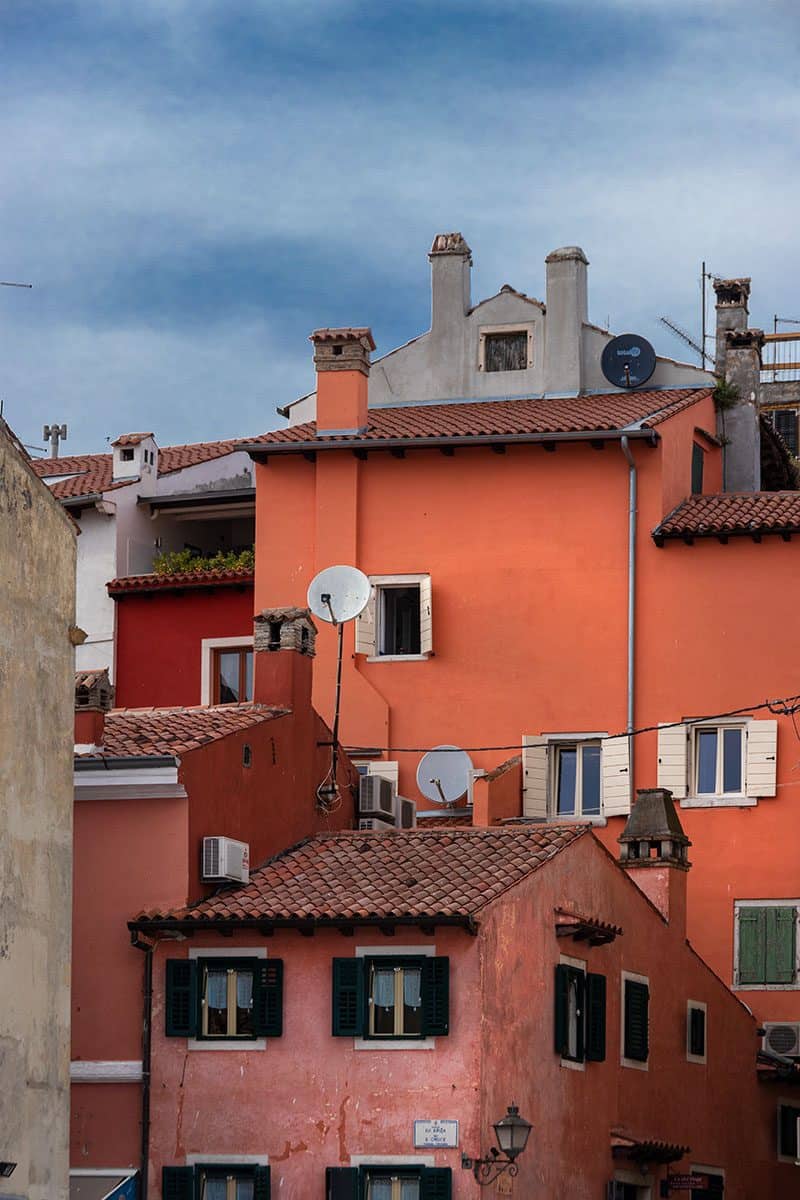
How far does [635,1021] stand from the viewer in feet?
119

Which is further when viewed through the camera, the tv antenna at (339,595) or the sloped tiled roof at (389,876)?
the tv antenna at (339,595)

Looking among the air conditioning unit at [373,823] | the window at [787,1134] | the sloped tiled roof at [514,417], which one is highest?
the sloped tiled roof at [514,417]

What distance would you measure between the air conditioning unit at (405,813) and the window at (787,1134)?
7243 mm

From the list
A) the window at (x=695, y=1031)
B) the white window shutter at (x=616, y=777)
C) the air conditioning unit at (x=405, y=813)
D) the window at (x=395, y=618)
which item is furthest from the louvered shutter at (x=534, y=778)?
the window at (x=695, y=1031)

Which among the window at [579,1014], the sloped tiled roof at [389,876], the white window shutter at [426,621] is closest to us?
the sloped tiled roof at [389,876]

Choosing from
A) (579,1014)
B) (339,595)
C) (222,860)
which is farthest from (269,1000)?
(339,595)

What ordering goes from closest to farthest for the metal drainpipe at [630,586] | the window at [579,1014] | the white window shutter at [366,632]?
1. the window at [579,1014]
2. the metal drainpipe at [630,586]
3. the white window shutter at [366,632]

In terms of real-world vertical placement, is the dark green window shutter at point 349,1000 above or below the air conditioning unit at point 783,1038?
above

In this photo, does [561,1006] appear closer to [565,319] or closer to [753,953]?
[753,953]

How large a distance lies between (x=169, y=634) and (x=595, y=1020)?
1663 centimetres

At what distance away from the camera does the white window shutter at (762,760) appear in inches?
1687

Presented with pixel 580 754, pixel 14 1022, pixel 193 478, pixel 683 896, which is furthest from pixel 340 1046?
pixel 193 478

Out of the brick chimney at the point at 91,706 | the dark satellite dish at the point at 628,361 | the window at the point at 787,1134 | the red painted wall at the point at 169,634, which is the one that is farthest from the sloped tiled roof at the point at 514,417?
the brick chimney at the point at 91,706

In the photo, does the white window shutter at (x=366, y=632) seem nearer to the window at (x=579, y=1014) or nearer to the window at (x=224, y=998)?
the window at (x=579, y=1014)
